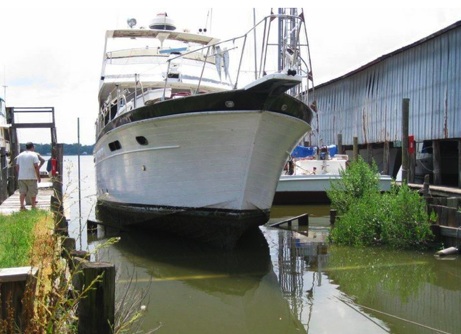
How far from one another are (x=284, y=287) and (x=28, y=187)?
551 centimetres

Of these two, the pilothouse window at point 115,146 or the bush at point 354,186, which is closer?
the pilothouse window at point 115,146

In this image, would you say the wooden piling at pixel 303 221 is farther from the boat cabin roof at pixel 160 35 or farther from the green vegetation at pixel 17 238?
the green vegetation at pixel 17 238

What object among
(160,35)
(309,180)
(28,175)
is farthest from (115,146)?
(309,180)

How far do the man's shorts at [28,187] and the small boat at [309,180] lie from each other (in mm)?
9252

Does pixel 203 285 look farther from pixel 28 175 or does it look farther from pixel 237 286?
pixel 28 175

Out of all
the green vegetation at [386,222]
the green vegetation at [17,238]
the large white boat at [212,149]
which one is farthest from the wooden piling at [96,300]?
the green vegetation at [386,222]

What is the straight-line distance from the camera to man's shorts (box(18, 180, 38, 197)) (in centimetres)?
1021

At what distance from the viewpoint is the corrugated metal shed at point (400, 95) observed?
1762 cm

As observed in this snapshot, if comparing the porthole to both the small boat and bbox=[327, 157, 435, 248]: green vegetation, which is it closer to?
bbox=[327, 157, 435, 248]: green vegetation

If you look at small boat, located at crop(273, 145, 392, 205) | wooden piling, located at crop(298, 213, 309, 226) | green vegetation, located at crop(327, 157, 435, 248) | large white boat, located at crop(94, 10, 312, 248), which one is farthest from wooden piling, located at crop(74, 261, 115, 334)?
small boat, located at crop(273, 145, 392, 205)

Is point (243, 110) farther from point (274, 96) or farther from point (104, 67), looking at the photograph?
point (104, 67)

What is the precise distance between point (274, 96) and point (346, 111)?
1845 centimetres

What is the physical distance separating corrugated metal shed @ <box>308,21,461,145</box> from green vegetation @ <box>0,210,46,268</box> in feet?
28.5

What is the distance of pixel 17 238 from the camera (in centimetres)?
627
